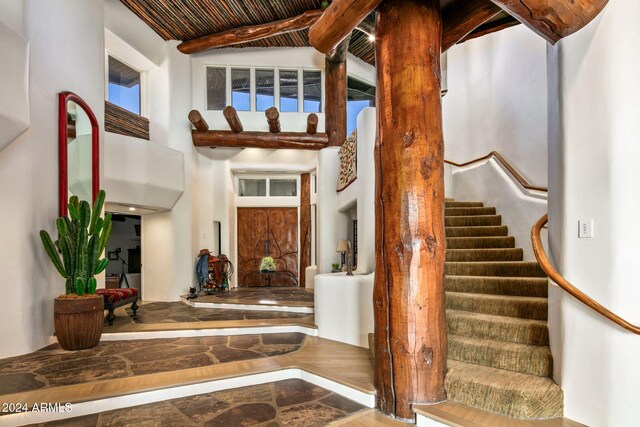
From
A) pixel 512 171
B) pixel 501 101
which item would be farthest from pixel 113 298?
pixel 501 101

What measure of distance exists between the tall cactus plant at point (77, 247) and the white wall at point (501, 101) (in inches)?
206

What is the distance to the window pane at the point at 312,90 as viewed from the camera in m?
8.46

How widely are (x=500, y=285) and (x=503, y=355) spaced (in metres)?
0.86

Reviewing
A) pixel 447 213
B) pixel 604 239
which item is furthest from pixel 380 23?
pixel 447 213

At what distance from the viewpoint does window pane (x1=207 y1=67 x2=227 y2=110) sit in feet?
27.0

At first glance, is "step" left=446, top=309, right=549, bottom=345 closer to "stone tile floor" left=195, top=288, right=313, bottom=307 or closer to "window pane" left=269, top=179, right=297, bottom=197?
"stone tile floor" left=195, top=288, right=313, bottom=307

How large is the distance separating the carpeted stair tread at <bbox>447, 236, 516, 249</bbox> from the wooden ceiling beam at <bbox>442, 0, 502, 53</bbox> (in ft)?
7.38

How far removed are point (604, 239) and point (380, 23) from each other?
203 centimetres

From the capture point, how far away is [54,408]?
103 inches

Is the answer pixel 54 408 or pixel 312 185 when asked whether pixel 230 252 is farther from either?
pixel 54 408

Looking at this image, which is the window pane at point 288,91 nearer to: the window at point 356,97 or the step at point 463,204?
the window at point 356,97

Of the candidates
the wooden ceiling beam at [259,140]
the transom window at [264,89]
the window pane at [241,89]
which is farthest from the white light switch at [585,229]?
the window pane at [241,89]

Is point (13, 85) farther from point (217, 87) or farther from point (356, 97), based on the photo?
point (356, 97)

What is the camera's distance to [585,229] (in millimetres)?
2145
